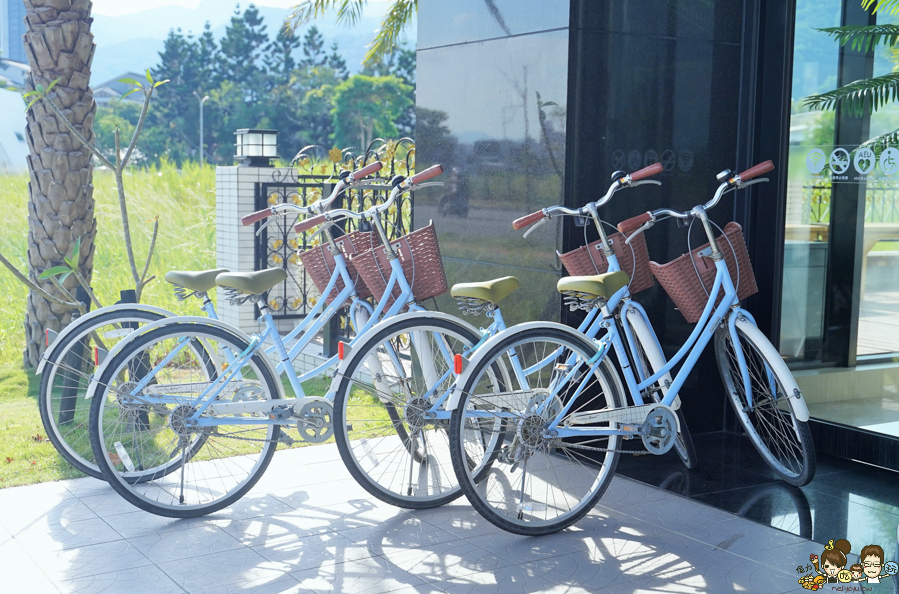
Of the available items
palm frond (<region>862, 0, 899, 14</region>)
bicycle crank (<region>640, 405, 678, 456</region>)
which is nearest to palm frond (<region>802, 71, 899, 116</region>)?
palm frond (<region>862, 0, 899, 14</region>)

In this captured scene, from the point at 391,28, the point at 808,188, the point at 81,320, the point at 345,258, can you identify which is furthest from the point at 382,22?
the point at 81,320

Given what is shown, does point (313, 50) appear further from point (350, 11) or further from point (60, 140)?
point (60, 140)

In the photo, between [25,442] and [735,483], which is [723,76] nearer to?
[735,483]

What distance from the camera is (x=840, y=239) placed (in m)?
5.09

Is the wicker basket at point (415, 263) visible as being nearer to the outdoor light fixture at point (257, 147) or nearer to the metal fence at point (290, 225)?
the metal fence at point (290, 225)

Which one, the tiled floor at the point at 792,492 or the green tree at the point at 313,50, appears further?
the green tree at the point at 313,50

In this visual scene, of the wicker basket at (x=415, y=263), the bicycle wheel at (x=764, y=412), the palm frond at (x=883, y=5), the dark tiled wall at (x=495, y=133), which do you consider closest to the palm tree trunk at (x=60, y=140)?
the dark tiled wall at (x=495, y=133)

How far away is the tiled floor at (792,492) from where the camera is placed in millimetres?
3969

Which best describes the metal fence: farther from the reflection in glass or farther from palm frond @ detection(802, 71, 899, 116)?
palm frond @ detection(802, 71, 899, 116)

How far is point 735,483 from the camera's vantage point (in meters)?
4.61

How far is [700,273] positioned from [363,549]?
6.67 feet

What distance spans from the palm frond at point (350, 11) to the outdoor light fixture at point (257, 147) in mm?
4172

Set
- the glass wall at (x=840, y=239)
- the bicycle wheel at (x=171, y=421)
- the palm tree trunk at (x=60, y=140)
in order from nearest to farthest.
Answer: the bicycle wheel at (x=171, y=421) < the glass wall at (x=840, y=239) < the palm tree trunk at (x=60, y=140)

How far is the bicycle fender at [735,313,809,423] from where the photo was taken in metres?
4.14
